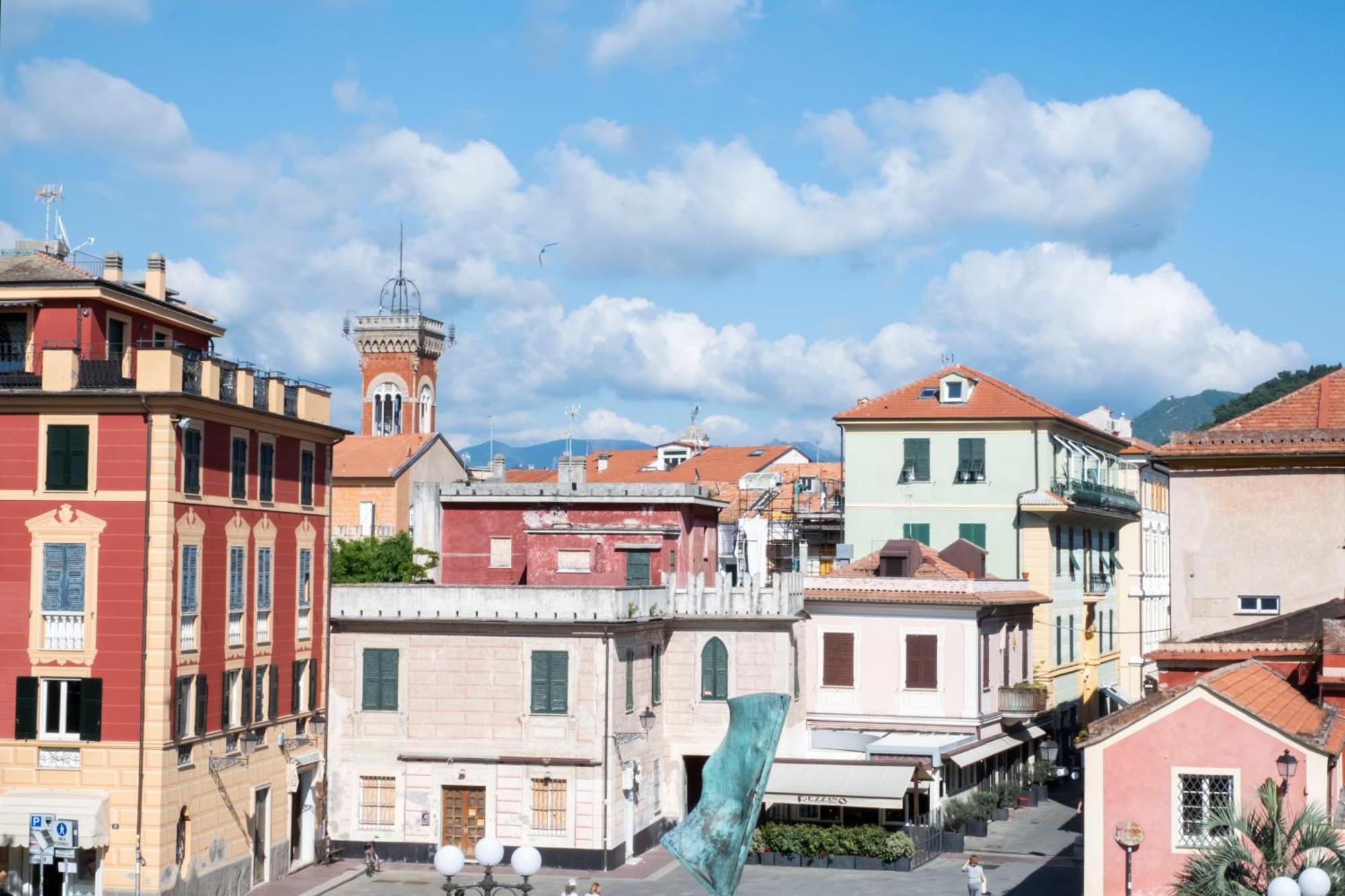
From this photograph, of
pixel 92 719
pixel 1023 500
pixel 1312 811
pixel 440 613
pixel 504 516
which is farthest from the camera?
pixel 1023 500

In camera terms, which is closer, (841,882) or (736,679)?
(841,882)

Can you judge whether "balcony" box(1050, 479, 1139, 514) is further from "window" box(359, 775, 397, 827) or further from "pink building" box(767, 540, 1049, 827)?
"window" box(359, 775, 397, 827)

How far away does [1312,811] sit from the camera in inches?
1043

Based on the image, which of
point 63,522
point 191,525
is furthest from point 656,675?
point 63,522

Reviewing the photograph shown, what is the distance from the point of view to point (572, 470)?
5744 cm

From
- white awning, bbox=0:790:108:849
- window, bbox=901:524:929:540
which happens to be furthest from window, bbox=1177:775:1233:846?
window, bbox=901:524:929:540

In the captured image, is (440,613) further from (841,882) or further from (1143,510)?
(1143,510)

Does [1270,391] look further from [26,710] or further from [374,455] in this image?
[26,710]

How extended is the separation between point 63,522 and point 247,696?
20.6 ft

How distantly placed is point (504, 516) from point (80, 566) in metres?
19.0

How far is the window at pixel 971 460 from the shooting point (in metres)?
63.5

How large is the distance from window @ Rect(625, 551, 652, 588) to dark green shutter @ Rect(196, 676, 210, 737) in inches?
667

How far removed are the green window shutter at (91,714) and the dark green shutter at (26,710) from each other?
3.21ft

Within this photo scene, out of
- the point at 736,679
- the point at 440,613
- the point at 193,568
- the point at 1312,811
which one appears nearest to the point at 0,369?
the point at 193,568
